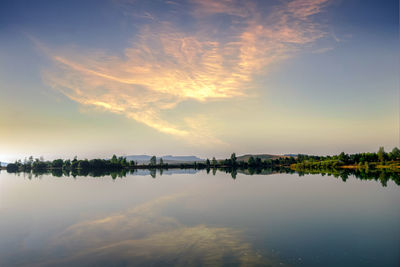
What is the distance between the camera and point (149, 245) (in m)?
16.5

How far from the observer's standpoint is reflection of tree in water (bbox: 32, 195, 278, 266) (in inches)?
549

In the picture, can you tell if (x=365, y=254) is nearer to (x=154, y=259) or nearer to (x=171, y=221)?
(x=154, y=259)

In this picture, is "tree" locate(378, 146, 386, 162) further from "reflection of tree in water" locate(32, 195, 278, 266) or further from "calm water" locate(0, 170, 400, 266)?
"reflection of tree in water" locate(32, 195, 278, 266)

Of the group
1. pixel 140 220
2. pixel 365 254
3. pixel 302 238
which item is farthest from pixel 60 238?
pixel 365 254

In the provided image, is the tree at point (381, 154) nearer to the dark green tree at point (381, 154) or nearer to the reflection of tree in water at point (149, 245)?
the dark green tree at point (381, 154)

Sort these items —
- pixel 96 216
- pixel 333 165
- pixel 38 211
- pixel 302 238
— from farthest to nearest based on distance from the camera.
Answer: pixel 333 165 → pixel 38 211 → pixel 96 216 → pixel 302 238

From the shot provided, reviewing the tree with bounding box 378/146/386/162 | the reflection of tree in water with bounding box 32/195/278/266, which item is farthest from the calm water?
the tree with bounding box 378/146/386/162

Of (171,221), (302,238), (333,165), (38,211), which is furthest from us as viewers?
(333,165)

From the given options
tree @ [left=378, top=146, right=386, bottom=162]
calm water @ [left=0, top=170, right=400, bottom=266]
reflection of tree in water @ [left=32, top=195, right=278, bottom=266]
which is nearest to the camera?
reflection of tree in water @ [left=32, top=195, right=278, bottom=266]

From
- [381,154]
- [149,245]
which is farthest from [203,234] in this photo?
[381,154]

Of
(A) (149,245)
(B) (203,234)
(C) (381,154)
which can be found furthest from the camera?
(C) (381,154)

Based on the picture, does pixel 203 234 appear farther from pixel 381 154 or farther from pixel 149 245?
pixel 381 154

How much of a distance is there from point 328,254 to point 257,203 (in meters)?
17.7

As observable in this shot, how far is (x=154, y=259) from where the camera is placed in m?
14.1
